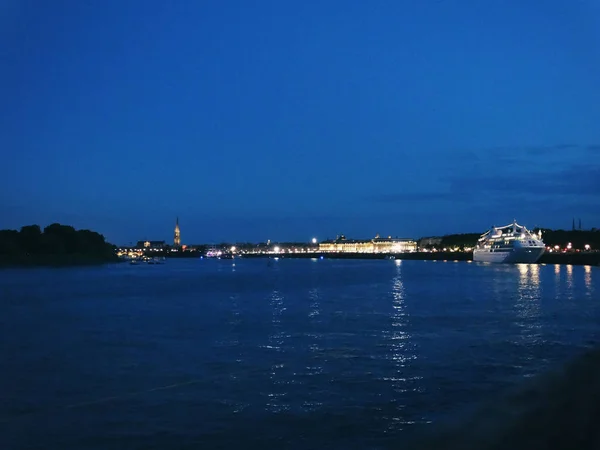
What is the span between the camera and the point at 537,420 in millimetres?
9188

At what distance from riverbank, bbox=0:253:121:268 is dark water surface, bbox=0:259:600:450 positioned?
106 metres

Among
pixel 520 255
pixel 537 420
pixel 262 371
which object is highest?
pixel 520 255

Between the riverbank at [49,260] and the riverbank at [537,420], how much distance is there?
129 m

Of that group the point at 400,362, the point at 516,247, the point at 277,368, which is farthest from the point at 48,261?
the point at 400,362

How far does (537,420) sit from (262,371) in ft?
26.2

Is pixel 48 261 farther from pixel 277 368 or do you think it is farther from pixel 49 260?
pixel 277 368

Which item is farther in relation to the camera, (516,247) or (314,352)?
(516,247)

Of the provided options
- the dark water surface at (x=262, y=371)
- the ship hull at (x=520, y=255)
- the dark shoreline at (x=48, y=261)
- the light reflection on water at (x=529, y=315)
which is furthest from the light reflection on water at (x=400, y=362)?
the dark shoreline at (x=48, y=261)

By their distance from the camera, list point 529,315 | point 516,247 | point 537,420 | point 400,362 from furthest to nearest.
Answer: point 516,247 → point 529,315 → point 400,362 → point 537,420

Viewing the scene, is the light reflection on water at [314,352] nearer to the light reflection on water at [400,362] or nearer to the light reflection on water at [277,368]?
the light reflection on water at [277,368]

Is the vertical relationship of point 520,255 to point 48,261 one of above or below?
below

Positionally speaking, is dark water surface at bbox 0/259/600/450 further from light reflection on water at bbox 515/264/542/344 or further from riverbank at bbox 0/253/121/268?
riverbank at bbox 0/253/121/268

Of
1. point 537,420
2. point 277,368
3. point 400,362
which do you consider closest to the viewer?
point 537,420

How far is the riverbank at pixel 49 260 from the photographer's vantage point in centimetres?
12832
